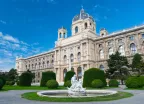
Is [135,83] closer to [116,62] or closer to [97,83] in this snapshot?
[97,83]

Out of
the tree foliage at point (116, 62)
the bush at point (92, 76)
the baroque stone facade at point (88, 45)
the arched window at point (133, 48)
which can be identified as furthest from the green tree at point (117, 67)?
the bush at point (92, 76)

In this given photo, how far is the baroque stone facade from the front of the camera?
→ 47.1 m

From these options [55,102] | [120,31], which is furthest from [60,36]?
[55,102]

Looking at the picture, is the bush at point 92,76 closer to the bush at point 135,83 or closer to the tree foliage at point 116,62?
the bush at point 135,83

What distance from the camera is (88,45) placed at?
52.9 meters

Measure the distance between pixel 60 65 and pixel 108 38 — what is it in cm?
2001

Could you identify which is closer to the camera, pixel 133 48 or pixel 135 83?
pixel 135 83

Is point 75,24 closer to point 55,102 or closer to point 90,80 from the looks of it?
point 90,80

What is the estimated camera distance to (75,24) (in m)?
64.2

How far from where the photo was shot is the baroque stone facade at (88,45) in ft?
155

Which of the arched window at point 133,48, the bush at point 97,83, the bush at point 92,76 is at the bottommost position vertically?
the bush at point 97,83

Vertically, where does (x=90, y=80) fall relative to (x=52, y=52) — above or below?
below

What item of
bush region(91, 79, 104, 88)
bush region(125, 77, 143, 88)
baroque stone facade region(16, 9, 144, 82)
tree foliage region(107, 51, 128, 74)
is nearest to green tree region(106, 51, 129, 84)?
tree foliage region(107, 51, 128, 74)

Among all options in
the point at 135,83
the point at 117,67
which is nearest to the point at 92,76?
the point at 135,83
